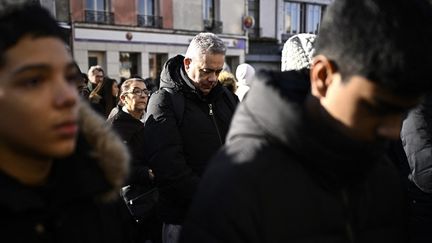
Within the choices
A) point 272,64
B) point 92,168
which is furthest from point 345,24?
point 272,64

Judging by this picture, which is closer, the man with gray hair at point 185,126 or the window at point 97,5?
the man with gray hair at point 185,126

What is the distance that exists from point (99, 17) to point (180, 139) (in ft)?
55.5

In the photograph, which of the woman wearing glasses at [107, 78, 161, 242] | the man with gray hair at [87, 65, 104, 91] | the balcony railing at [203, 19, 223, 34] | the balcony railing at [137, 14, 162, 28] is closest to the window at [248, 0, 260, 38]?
the balcony railing at [203, 19, 223, 34]

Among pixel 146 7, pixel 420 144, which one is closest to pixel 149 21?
pixel 146 7

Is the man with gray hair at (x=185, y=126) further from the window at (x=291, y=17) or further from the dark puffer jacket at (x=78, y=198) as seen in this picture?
the window at (x=291, y=17)

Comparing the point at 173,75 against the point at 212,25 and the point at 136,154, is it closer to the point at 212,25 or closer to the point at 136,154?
the point at 136,154

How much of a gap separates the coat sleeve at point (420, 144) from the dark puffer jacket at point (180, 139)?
106cm

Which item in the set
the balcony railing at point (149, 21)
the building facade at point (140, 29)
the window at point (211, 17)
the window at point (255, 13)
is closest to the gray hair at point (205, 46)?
the building facade at point (140, 29)

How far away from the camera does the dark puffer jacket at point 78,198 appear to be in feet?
3.86

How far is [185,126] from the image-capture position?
276 cm

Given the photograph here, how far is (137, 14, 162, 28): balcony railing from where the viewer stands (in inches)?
778

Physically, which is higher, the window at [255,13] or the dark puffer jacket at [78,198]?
the window at [255,13]

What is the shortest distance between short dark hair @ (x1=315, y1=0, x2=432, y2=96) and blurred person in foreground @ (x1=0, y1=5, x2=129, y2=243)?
0.73 meters

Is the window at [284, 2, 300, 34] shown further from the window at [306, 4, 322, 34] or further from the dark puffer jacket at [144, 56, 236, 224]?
the dark puffer jacket at [144, 56, 236, 224]
